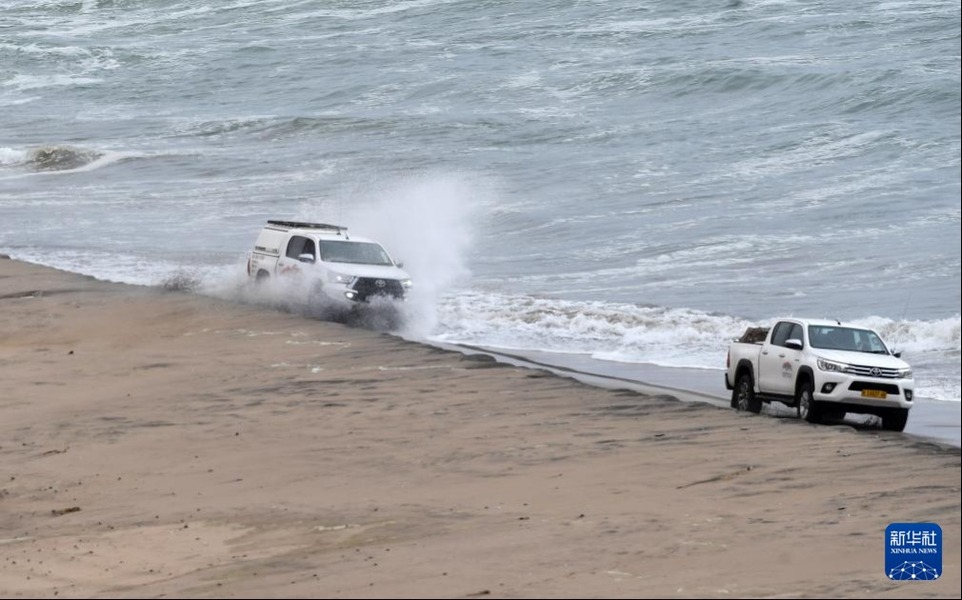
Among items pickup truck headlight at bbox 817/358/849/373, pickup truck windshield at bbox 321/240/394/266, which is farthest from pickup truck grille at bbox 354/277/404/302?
pickup truck headlight at bbox 817/358/849/373

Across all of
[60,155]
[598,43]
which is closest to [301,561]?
[60,155]

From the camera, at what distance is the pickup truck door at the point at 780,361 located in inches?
616

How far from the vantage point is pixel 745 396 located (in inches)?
641

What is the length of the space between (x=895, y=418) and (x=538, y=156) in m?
28.3

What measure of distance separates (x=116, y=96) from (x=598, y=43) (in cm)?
2235

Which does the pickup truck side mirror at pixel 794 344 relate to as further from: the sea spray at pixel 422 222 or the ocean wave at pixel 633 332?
the sea spray at pixel 422 222

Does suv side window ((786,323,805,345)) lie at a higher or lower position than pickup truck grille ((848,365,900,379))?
higher

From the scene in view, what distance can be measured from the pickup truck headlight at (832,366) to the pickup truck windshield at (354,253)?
34.7 feet

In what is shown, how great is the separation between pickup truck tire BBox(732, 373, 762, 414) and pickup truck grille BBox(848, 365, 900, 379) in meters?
1.32

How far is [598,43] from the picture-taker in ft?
183

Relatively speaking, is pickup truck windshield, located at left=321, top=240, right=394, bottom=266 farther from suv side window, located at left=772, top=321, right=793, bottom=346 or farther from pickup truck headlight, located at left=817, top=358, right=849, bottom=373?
A: pickup truck headlight, located at left=817, top=358, right=849, bottom=373

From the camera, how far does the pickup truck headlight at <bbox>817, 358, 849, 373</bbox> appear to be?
15.1m

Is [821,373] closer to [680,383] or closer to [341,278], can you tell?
[680,383]

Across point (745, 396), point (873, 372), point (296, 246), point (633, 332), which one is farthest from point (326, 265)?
point (873, 372)
